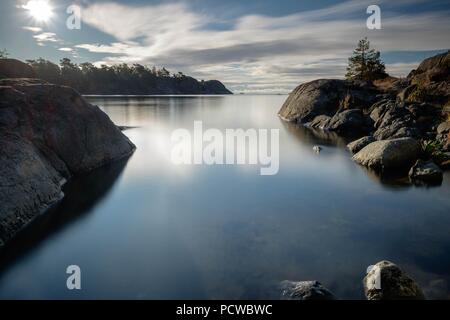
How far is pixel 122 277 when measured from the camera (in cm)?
905

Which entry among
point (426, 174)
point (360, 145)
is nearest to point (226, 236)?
point (426, 174)

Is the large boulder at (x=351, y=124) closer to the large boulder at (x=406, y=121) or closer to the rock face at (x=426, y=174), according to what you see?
the large boulder at (x=406, y=121)

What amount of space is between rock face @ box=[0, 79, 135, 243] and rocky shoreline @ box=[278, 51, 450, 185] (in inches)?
691

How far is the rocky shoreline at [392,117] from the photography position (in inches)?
790

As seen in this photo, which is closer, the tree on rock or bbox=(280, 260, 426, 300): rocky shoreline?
bbox=(280, 260, 426, 300): rocky shoreline

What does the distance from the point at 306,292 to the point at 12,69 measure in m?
35.8

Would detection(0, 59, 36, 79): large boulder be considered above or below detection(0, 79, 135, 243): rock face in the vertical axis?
above

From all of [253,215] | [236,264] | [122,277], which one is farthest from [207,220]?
[122,277]

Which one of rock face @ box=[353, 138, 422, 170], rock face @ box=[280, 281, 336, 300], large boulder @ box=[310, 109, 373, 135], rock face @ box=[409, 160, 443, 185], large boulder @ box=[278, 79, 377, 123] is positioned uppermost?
large boulder @ box=[278, 79, 377, 123]

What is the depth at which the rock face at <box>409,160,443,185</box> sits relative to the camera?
17.6m

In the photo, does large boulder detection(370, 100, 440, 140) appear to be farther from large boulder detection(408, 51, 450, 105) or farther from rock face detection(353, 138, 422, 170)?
rock face detection(353, 138, 422, 170)

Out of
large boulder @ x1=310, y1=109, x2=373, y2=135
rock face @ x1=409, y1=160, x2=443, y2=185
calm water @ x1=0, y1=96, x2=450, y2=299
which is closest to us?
calm water @ x1=0, y1=96, x2=450, y2=299

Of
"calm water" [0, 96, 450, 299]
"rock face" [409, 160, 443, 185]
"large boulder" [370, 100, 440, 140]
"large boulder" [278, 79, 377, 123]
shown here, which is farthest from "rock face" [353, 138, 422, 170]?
"large boulder" [278, 79, 377, 123]
